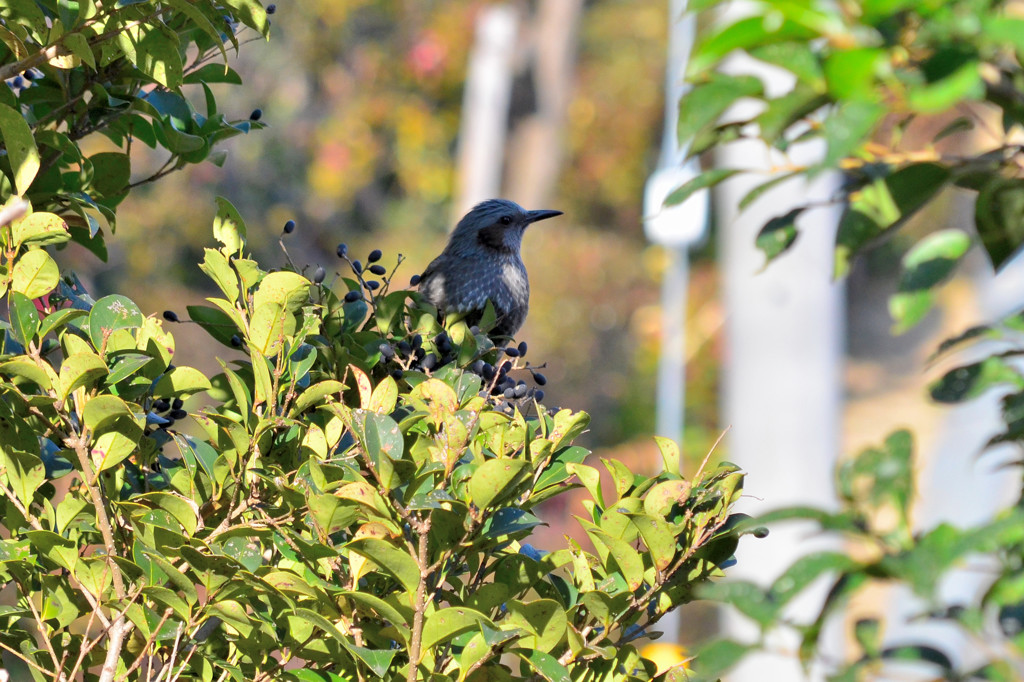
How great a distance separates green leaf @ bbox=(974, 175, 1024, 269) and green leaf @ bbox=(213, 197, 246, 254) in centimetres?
91

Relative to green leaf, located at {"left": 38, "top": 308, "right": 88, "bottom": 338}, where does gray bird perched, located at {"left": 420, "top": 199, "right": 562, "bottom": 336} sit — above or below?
above

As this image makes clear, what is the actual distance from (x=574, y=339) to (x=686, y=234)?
452cm

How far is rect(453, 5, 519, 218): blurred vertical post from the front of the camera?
11.4 meters

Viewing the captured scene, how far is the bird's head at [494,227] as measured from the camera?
10.2ft

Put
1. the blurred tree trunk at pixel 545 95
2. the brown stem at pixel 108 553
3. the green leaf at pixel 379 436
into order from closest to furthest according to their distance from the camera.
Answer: the green leaf at pixel 379 436 → the brown stem at pixel 108 553 → the blurred tree trunk at pixel 545 95

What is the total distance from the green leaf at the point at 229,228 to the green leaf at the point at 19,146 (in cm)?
23

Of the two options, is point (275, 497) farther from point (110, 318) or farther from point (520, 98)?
point (520, 98)

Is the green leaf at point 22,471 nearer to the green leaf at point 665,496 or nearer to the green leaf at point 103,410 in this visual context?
the green leaf at point 103,410

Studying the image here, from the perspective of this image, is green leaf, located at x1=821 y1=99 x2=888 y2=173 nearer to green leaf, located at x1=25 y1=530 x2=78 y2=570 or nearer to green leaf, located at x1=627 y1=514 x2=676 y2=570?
green leaf, located at x1=627 y1=514 x2=676 y2=570

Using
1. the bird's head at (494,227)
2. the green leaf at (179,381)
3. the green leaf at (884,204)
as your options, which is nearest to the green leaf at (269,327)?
the green leaf at (179,381)

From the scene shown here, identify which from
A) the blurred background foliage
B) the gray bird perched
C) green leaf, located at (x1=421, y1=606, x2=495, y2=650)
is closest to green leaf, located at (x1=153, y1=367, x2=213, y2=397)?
green leaf, located at (x1=421, y1=606, x2=495, y2=650)

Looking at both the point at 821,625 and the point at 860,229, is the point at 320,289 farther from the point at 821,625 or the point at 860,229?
the point at 821,625

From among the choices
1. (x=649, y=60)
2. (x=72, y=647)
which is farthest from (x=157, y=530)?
(x=649, y=60)

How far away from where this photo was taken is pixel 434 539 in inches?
45.3
